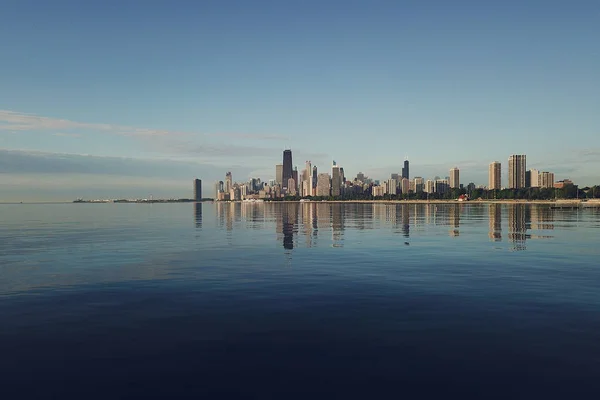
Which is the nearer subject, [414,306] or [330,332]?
[330,332]

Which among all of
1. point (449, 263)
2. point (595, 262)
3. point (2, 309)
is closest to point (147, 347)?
point (2, 309)

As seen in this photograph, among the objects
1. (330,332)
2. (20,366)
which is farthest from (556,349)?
(20,366)

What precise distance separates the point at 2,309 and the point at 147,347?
12.4 m

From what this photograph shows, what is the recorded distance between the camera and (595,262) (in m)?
40.1

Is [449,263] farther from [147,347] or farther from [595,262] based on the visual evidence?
[147,347]

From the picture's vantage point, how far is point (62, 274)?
35.2 meters

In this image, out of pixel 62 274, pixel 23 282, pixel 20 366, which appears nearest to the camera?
pixel 20 366

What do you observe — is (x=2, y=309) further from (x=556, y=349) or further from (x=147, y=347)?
(x=556, y=349)

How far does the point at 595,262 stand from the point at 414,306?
27007 millimetres

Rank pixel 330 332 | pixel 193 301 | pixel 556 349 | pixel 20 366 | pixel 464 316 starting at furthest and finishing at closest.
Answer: pixel 193 301 → pixel 464 316 → pixel 330 332 → pixel 556 349 → pixel 20 366

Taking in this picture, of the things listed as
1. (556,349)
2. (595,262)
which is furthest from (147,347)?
(595,262)

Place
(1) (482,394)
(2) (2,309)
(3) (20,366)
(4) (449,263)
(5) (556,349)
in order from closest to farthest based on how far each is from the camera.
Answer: (1) (482,394), (3) (20,366), (5) (556,349), (2) (2,309), (4) (449,263)

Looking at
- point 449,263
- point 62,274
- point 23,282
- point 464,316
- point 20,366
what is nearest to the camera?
point 20,366

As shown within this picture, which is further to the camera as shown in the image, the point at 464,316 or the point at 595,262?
the point at 595,262
